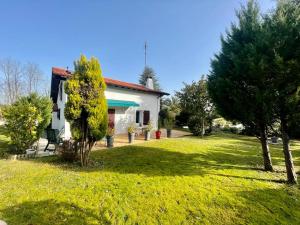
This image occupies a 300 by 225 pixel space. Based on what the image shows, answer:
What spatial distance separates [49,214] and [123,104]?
17.9 m

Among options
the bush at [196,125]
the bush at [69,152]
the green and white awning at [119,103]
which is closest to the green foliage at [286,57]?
the bush at [69,152]

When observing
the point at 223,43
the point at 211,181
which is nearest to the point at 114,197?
the point at 211,181

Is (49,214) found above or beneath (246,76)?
beneath

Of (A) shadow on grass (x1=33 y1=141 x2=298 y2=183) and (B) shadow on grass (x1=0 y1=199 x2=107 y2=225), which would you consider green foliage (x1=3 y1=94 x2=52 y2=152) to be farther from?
(B) shadow on grass (x1=0 y1=199 x2=107 y2=225)

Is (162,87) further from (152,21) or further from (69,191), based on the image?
(69,191)

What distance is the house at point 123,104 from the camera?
2277 cm

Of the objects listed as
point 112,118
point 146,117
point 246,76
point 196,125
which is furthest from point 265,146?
point 146,117

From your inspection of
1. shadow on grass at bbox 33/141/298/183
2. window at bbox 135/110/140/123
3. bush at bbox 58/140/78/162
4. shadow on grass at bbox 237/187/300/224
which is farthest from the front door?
shadow on grass at bbox 237/187/300/224

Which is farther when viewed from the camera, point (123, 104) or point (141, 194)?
point (123, 104)

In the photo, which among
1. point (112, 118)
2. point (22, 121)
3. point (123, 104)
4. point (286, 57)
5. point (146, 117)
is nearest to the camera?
point (286, 57)

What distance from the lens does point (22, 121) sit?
39.8 feet

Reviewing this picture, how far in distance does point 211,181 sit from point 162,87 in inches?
2360

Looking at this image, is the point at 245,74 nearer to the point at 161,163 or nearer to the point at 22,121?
the point at 161,163

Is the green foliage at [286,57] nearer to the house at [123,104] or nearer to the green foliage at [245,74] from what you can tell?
the green foliage at [245,74]
